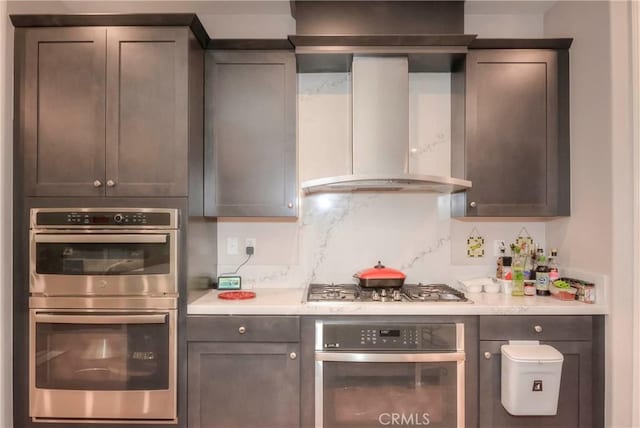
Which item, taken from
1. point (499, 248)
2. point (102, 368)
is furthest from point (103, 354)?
point (499, 248)

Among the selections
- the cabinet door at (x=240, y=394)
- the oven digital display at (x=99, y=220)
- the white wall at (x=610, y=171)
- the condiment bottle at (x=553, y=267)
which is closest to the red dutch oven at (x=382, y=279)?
the cabinet door at (x=240, y=394)

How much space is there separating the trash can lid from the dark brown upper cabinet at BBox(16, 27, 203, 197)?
1742mm

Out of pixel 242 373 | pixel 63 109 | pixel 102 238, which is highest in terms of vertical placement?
pixel 63 109

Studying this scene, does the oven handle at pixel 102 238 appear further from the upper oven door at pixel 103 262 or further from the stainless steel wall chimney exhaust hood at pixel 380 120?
the stainless steel wall chimney exhaust hood at pixel 380 120

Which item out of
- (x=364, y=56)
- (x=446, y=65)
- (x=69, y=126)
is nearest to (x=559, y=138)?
(x=446, y=65)

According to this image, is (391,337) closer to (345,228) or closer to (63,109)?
(345,228)

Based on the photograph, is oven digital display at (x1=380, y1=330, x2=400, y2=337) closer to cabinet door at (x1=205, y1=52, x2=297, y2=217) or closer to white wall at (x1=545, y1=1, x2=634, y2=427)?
cabinet door at (x1=205, y1=52, x2=297, y2=217)

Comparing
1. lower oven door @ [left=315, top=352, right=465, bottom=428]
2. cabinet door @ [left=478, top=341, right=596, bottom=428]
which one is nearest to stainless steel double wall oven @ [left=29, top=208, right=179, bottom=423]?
lower oven door @ [left=315, top=352, right=465, bottom=428]

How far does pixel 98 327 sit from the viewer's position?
71.3 inches

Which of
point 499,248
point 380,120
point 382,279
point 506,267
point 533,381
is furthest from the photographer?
point 499,248

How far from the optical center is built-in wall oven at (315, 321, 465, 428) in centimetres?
183

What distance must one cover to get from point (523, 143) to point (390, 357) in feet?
4.60

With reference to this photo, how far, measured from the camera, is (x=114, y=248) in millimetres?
1825

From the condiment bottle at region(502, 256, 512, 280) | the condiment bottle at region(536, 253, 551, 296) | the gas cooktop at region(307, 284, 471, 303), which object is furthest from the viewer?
the condiment bottle at region(502, 256, 512, 280)
